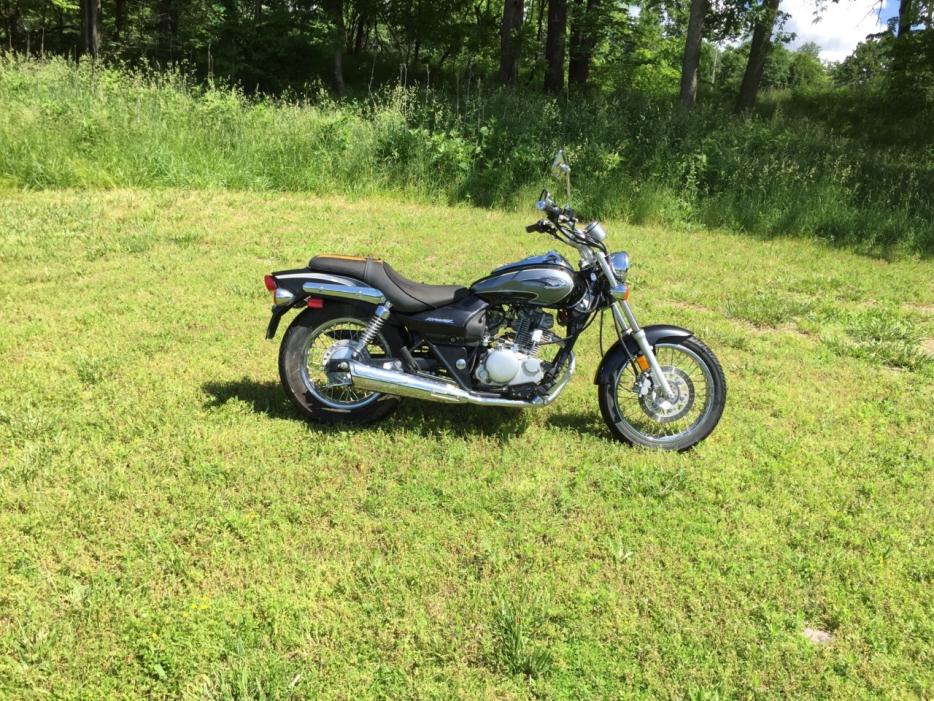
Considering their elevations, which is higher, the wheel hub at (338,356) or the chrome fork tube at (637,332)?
the chrome fork tube at (637,332)

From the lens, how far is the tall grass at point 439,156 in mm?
9094

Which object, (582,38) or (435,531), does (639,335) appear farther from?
(582,38)

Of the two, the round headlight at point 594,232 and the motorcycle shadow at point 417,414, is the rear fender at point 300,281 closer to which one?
the motorcycle shadow at point 417,414

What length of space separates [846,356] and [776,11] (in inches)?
450

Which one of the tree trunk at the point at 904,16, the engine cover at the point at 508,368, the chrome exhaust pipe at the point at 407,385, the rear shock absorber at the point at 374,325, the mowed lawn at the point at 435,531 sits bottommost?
the mowed lawn at the point at 435,531

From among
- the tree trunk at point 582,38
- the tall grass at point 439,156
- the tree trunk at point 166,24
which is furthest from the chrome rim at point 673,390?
the tree trunk at point 166,24

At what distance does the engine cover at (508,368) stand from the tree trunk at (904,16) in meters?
18.9

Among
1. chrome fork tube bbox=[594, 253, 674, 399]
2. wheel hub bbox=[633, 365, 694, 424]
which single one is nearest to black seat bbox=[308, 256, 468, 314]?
chrome fork tube bbox=[594, 253, 674, 399]

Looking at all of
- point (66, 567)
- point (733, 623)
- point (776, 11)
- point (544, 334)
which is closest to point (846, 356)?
point (544, 334)

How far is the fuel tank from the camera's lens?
3494 millimetres

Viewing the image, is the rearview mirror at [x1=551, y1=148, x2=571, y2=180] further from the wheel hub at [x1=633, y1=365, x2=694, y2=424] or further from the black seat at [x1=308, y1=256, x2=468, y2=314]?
the wheel hub at [x1=633, y1=365, x2=694, y2=424]

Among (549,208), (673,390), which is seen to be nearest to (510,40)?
(549,208)

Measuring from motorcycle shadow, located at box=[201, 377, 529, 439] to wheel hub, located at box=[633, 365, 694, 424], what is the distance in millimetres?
731

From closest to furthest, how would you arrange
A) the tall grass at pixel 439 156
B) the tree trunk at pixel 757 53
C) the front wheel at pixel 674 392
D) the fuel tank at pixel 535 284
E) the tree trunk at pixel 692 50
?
the fuel tank at pixel 535 284 → the front wheel at pixel 674 392 → the tall grass at pixel 439 156 → the tree trunk at pixel 692 50 → the tree trunk at pixel 757 53
